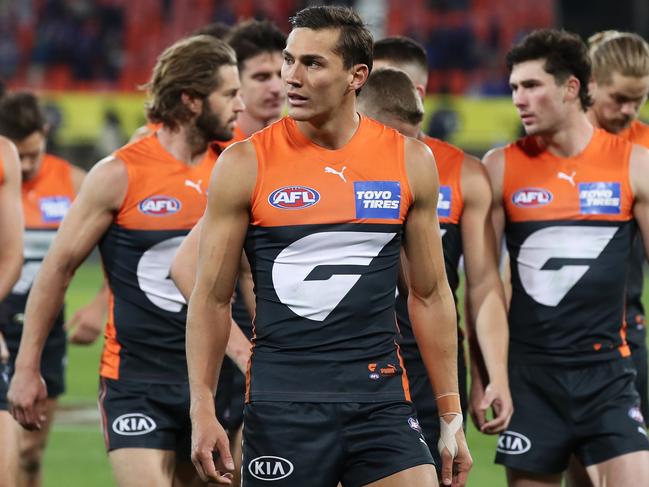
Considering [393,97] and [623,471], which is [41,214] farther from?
[623,471]

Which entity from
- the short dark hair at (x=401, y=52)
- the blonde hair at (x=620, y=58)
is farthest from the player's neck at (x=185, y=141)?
the blonde hair at (x=620, y=58)

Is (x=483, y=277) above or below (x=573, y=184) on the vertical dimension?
below

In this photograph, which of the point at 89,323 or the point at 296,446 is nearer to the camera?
the point at 296,446

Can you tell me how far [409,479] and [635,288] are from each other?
9.72 feet

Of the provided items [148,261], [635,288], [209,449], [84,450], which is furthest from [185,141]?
[84,450]

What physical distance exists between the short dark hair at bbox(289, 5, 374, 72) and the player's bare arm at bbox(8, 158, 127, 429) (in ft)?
4.79

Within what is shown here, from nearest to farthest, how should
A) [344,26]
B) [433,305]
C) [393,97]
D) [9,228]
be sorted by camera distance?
[344,26], [433,305], [393,97], [9,228]

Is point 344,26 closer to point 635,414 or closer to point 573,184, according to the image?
point 573,184

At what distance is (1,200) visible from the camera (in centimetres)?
585

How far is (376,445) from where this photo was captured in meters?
3.94

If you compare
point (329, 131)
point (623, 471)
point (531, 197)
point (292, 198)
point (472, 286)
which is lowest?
point (623, 471)


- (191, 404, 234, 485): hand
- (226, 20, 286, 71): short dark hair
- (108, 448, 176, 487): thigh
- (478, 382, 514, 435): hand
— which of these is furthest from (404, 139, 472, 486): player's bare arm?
(226, 20, 286, 71): short dark hair

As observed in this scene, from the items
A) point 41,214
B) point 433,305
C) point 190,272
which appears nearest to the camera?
point 433,305

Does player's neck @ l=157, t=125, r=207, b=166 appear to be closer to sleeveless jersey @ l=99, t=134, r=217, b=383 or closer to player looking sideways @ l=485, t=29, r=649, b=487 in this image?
sleeveless jersey @ l=99, t=134, r=217, b=383
